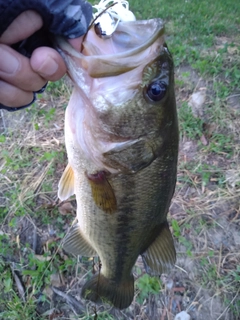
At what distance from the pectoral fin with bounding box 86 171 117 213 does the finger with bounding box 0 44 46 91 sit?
1.36ft

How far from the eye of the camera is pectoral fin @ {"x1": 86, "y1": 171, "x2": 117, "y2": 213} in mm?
1434

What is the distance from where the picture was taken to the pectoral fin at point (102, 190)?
4.70 ft

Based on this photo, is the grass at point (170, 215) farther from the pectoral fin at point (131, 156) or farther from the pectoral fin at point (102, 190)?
the pectoral fin at point (131, 156)

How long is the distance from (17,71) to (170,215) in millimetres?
1886

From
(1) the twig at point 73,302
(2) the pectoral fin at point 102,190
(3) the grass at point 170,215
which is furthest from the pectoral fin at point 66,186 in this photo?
(1) the twig at point 73,302

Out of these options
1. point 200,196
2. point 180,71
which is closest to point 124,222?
point 200,196

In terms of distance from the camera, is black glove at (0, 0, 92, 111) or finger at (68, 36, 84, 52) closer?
black glove at (0, 0, 92, 111)

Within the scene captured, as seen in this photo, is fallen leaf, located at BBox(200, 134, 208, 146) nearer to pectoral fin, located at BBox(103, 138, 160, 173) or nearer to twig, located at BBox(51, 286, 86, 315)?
twig, located at BBox(51, 286, 86, 315)

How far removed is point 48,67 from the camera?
1188 millimetres

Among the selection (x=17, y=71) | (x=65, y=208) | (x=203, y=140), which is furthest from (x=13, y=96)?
(x=203, y=140)

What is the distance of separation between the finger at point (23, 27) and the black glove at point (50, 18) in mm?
13

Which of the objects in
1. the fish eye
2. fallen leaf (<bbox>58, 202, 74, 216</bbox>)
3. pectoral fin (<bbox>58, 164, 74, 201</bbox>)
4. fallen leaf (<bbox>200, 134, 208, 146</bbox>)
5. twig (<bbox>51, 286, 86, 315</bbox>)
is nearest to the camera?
the fish eye

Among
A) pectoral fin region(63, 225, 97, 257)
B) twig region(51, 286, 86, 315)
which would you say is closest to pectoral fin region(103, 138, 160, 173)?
pectoral fin region(63, 225, 97, 257)

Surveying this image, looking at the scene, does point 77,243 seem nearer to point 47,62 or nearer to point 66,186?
point 66,186
